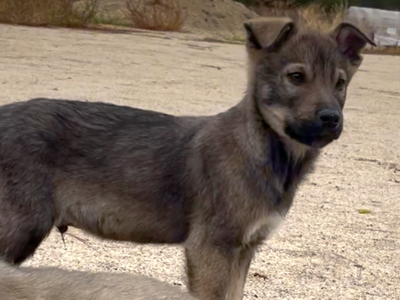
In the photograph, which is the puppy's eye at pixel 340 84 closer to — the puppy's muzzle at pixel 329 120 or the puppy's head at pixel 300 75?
the puppy's head at pixel 300 75

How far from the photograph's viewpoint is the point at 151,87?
13.2 metres

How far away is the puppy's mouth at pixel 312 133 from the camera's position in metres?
4.25

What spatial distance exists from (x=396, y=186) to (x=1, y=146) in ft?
15.3

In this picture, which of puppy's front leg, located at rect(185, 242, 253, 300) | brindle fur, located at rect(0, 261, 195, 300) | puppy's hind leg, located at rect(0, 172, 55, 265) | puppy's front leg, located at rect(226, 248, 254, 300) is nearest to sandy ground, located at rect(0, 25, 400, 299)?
puppy's front leg, located at rect(226, 248, 254, 300)

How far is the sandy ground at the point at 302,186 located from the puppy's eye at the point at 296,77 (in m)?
1.38

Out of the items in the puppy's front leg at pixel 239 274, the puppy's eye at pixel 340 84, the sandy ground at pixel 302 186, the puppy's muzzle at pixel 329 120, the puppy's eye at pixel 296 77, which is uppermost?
the puppy's eye at pixel 296 77

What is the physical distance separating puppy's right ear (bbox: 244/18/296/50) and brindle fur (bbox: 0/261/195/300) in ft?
5.91

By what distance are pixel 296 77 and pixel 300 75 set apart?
2 centimetres

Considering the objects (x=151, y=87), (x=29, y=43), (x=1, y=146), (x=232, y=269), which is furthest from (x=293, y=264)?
(x=29, y=43)

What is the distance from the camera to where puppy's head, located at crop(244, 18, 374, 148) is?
429 cm

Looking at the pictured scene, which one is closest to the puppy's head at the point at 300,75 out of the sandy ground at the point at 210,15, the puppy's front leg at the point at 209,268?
the puppy's front leg at the point at 209,268

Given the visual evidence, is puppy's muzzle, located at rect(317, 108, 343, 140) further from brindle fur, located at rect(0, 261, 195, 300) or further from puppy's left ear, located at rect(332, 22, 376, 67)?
brindle fur, located at rect(0, 261, 195, 300)

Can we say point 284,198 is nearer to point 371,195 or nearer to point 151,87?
point 371,195

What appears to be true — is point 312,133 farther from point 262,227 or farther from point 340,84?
point 262,227
